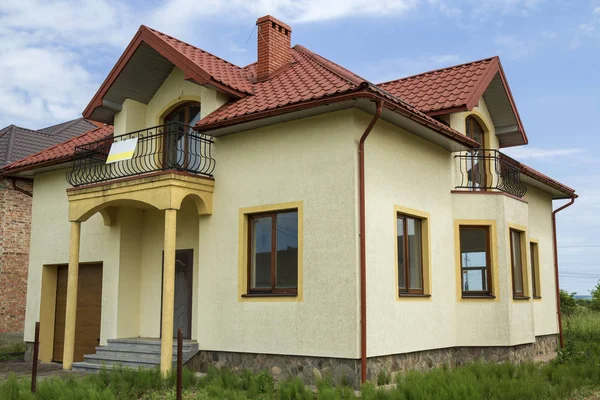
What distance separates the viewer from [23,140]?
2184 centimetres

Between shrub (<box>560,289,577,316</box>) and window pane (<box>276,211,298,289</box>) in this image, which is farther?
shrub (<box>560,289,577,316</box>)

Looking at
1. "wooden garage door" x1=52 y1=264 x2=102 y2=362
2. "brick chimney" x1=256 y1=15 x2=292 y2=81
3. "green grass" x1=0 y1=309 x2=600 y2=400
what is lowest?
"green grass" x1=0 y1=309 x2=600 y2=400

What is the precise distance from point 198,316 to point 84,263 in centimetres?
430

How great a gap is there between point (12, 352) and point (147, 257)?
19.6 feet

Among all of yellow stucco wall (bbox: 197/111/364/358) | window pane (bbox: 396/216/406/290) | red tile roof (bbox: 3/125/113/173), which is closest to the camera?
yellow stucco wall (bbox: 197/111/364/358)

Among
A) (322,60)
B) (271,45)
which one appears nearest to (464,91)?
(322,60)

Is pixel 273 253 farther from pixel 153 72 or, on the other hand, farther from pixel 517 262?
pixel 517 262

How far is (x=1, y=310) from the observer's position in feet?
61.7

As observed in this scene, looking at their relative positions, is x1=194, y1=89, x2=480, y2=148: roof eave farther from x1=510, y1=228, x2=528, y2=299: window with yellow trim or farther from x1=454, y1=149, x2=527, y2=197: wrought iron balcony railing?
x1=510, y1=228, x2=528, y2=299: window with yellow trim

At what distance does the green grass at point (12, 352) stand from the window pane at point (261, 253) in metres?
7.94

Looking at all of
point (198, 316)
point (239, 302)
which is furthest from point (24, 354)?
point (239, 302)

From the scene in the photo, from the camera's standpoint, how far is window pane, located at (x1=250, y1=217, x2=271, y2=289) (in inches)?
437

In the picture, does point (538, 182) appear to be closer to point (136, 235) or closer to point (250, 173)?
point (250, 173)

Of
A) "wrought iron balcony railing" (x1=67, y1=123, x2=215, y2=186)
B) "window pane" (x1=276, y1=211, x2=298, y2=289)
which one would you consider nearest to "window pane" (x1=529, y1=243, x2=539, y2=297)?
"window pane" (x1=276, y1=211, x2=298, y2=289)
